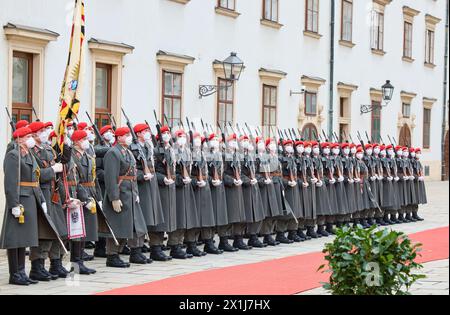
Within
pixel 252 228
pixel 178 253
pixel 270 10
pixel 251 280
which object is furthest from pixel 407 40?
pixel 251 280

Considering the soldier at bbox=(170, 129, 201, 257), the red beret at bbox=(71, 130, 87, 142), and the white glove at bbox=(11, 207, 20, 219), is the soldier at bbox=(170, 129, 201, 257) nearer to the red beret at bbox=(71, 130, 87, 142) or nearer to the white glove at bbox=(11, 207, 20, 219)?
the red beret at bbox=(71, 130, 87, 142)

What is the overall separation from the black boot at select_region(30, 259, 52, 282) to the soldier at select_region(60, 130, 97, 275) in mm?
564

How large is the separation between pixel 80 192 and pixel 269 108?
12.9 meters

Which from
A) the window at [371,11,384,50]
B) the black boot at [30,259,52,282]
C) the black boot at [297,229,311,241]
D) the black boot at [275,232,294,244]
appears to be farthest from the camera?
the window at [371,11,384,50]

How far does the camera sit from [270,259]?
13.9 metres

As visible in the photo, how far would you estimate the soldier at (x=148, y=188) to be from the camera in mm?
13062

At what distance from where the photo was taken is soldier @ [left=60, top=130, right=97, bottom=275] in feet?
38.1

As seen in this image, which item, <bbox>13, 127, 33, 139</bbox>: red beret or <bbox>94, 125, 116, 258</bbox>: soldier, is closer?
<bbox>13, 127, 33, 139</bbox>: red beret

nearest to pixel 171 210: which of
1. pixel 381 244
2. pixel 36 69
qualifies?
pixel 36 69

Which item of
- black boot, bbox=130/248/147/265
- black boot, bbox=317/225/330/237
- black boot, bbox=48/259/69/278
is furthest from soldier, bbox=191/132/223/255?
black boot, bbox=317/225/330/237

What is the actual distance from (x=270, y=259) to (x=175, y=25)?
7768 mm

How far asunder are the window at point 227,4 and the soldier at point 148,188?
30.3 feet

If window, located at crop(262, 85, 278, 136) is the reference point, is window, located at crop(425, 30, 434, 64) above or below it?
above

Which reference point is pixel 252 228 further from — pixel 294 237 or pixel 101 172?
pixel 101 172
